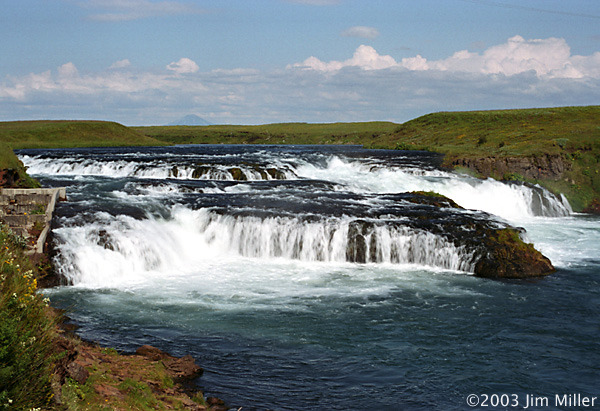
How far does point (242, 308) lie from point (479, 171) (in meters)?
36.0

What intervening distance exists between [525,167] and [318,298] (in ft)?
117

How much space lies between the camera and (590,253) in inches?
1019

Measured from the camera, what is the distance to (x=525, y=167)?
1866 inches

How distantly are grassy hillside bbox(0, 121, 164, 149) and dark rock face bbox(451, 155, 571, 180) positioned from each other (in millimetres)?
65572

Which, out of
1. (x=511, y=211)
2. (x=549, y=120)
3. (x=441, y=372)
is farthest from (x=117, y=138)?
(x=441, y=372)

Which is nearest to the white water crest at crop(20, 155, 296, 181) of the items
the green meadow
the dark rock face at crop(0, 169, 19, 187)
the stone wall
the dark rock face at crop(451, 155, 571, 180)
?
the dark rock face at crop(0, 169, 19, 187)

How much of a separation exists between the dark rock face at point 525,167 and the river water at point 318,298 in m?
13.1

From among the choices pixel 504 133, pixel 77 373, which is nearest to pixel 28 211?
pixel 77 373

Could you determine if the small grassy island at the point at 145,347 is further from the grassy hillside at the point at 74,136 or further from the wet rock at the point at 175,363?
the grassy hillside at the point at 74,136

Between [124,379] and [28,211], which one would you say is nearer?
[124,379]

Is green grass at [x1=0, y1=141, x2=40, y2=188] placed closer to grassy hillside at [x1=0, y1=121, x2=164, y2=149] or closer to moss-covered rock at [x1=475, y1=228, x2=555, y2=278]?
moss-covered rock at [x1=475, y1=228, x2=555, y2=278]

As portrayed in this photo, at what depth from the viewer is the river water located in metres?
12.0

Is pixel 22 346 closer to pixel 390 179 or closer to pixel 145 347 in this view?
pixel 145 347

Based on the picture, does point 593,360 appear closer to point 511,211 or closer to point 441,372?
point 441,372
